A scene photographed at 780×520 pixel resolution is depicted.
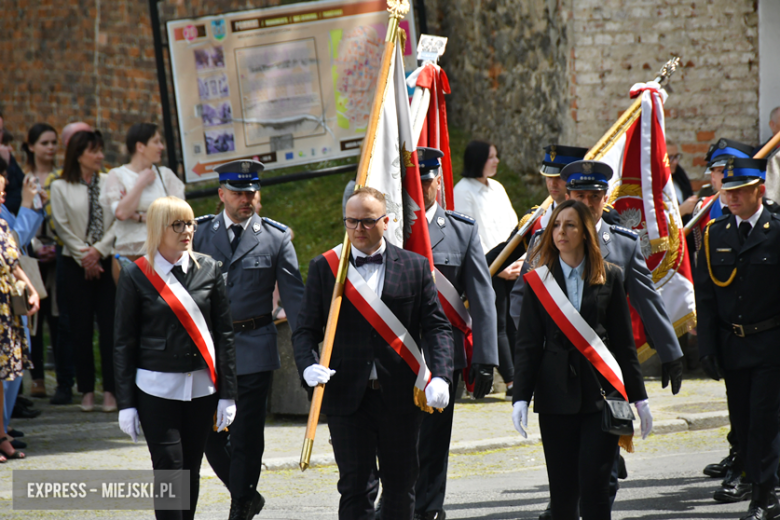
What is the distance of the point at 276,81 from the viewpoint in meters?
12.0

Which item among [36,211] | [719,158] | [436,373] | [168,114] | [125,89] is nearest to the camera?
[436,373]

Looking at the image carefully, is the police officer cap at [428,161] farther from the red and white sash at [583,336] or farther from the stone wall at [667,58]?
the stone wall at [667,58]

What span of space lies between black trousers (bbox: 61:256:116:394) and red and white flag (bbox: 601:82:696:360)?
4.53m

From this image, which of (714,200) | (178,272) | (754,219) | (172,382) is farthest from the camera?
(714,200)

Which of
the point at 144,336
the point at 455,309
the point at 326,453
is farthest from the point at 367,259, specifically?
the point at 326,453

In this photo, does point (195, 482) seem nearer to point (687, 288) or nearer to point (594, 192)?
point (594, 192)

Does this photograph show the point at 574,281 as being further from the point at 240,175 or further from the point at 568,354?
the point at 240,175

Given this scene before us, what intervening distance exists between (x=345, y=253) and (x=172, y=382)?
3.43 feet

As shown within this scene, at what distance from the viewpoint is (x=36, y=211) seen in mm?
8930

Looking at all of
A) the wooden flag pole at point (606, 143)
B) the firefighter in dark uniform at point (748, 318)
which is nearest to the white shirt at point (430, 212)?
the wooden flag pole at point (606, 143)

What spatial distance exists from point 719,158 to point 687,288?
2.93 ft

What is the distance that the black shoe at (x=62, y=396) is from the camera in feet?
30.8

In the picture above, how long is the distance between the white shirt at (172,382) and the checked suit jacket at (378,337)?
1.90ft

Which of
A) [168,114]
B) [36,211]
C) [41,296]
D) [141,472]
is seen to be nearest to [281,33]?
[168,114]
